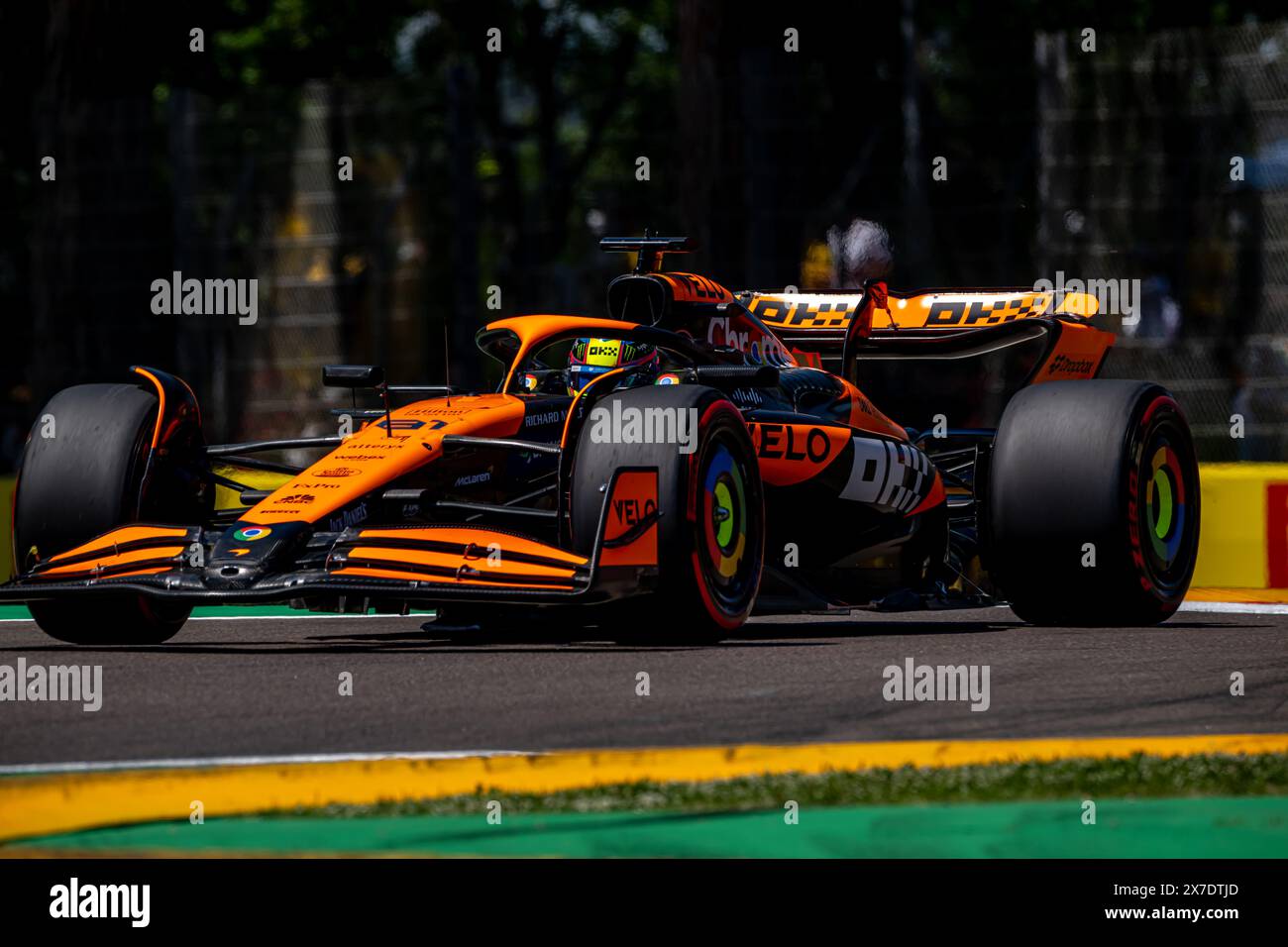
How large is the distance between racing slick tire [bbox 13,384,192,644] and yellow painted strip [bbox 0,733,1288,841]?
360cm

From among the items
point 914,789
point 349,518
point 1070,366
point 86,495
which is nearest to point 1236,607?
point 1070,366

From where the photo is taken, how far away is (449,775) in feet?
19.1

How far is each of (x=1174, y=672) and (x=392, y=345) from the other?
9.08m

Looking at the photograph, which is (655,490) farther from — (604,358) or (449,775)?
(449,775)

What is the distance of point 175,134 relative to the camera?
16.6m

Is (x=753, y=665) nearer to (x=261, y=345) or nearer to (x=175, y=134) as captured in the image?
(x=261, y=345)

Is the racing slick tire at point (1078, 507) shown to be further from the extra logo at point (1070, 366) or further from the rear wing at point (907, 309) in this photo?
the rear wing at point (907, 309)

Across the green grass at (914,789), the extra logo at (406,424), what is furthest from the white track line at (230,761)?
the extra logo at (406,424)

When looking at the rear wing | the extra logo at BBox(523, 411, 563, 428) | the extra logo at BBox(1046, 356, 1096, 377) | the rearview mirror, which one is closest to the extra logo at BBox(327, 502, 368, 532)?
the rearview mirror

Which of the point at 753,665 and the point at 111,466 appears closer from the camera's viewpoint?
the point at 753,665

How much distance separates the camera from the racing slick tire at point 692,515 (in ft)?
28.0

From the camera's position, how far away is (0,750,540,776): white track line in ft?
19.1

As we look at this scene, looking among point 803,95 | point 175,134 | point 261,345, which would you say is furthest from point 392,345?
point 803,95

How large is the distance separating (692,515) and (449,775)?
2.92 m
